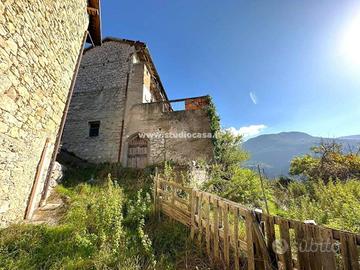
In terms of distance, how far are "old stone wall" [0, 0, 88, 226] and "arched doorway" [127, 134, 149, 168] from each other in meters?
5.10

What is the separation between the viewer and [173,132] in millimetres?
10109

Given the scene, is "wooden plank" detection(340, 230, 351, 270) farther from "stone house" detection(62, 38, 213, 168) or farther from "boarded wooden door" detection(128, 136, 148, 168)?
"boarded wooden door" detection(128, 136, 148, 168)

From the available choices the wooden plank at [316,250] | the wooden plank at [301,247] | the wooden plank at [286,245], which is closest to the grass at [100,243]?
the wooden plank at [286,245]

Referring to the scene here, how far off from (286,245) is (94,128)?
11375mm

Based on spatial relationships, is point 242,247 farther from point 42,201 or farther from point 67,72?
point 67,72

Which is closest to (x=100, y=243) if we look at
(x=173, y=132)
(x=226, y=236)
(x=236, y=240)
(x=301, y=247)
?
(x=226, y=236)

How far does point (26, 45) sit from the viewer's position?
13.1 feet

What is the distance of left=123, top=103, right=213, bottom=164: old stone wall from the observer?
959 centimetres

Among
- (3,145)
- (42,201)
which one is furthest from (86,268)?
(42,201)

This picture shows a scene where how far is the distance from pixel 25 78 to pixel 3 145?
1.38 m

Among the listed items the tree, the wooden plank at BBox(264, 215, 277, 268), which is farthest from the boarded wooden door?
the tree

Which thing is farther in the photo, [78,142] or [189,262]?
[78,142]

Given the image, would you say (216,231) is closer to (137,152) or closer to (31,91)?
(31,91)

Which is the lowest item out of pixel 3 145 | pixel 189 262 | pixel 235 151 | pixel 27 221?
pixel 189 262
